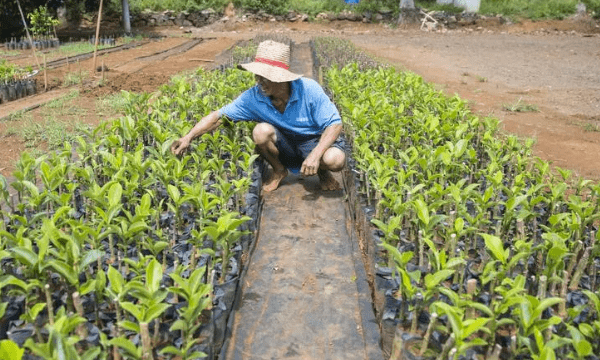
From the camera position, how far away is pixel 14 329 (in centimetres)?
230

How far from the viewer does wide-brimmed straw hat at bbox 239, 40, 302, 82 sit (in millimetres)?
3793

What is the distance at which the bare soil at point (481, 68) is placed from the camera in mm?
6895

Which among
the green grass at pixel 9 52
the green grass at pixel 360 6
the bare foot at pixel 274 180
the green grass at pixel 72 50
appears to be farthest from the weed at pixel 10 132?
the green grass at pixel 360 6

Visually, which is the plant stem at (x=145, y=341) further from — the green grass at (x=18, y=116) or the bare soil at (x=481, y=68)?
the green grass at (x=18, y=116)

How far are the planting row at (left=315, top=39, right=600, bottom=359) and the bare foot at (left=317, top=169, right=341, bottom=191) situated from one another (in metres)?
0.22

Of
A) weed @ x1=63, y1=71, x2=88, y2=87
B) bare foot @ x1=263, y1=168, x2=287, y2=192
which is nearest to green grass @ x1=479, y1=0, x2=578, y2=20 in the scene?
weed @ x1=63, y1=71, x2=88, y2=87

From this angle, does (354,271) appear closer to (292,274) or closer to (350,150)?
(292,274)

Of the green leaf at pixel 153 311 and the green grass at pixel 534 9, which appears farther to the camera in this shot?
the green grass at pixel 534 9

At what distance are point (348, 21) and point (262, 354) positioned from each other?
84.9 ft

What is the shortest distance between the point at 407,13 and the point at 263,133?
24242 mm

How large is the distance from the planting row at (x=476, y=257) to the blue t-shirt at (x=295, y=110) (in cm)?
42

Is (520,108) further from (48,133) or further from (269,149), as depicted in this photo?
(48,133)

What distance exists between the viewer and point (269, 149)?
4.34m

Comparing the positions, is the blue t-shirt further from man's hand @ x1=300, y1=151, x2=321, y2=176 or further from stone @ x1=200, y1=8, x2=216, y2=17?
stone @ x1=200, y1=8, x2=216, y2=17
